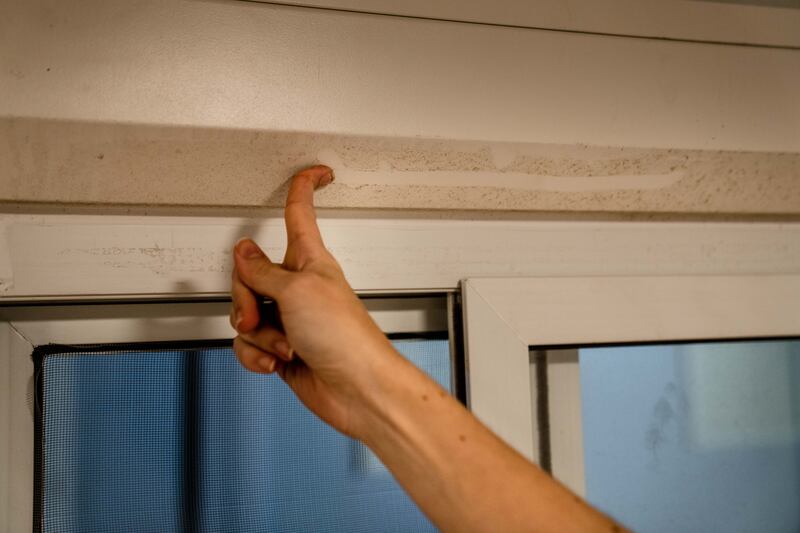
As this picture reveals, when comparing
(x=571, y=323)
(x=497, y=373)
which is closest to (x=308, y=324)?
(x=497, y=373)

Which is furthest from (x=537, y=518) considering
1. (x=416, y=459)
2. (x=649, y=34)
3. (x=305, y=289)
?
(x=649, y=34)

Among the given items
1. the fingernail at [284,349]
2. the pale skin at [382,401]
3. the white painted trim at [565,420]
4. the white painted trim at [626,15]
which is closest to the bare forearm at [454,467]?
the pale skin at [382,401]

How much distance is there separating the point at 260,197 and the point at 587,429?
0.69 meters

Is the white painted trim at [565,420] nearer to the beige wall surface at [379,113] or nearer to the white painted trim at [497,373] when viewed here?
the white painted trim at [497,373]

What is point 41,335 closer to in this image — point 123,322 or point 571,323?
point 123,322

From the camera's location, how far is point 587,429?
966 millimetres

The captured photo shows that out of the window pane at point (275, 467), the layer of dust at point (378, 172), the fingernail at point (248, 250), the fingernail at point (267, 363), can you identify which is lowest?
the window pane at point (275, 467)

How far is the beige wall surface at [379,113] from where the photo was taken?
0.71 meters

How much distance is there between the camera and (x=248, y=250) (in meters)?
0.70

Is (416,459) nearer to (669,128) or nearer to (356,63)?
(356,63)

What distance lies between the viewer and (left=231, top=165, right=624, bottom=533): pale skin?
57 cm

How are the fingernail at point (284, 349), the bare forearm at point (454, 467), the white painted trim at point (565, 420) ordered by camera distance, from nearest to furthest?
the bare forearm at point (454, 467) < the fingernail at point (284, 349) < the white painted trim at point (565, 420)

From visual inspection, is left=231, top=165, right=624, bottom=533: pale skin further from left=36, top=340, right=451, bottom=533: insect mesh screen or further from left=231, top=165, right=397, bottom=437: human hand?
left=36, top=340, right=451, bottom=533: insect mesh screen

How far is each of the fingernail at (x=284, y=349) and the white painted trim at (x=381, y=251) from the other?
5.7 inches
